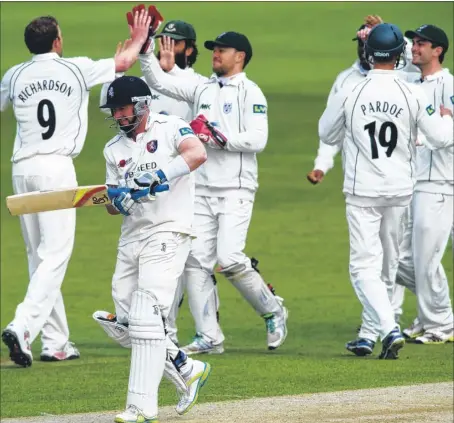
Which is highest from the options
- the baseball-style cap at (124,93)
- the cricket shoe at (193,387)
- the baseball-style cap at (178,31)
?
the baseball-style cap at (124,93)

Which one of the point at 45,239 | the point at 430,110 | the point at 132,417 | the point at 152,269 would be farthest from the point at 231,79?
the point at 132,417

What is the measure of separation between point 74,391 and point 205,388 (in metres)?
0.80

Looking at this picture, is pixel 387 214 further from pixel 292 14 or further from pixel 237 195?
pixel 292 14

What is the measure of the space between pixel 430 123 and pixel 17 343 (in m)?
3.10

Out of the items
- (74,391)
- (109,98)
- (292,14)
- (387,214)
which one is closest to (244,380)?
(74,391)

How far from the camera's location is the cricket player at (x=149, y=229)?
24.5 feet

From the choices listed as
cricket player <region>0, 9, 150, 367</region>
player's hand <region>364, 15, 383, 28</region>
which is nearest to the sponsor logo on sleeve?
cricket player <region>0, 9, 150, 367</region>

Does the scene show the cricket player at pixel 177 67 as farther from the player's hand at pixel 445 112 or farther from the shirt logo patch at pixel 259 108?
the player's hand at pixel 445 112

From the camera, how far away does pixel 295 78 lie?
27297 millimetres

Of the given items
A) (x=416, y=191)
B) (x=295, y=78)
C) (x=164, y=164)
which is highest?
(x=164, y=164)

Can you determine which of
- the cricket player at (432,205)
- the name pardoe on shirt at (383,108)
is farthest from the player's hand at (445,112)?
the cricket player at (432,205)

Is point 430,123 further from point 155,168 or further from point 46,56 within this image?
point 155,168

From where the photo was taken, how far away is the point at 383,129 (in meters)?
9.93

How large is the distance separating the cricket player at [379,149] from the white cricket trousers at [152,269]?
2460 millimetres
